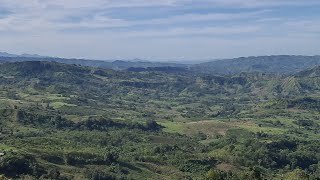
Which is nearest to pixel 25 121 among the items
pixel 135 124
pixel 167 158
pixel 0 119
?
pixel 0 119

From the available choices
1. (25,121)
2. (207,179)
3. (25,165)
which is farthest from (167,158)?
(25,121)

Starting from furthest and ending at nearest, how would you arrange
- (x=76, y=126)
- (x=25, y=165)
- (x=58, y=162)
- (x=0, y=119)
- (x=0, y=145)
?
1. (x=76, y=126)
2. (x=0, y=119)
3. (x=0, y=145)
4. (x=58, y=162)
5. (x=25, y=165)

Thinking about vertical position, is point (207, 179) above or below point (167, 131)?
above

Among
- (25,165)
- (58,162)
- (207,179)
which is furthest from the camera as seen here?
(58,162)

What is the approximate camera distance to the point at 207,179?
75.6 m

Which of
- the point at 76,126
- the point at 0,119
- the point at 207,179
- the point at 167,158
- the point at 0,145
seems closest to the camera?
the point at 207,179

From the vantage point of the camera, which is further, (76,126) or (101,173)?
(76,126)

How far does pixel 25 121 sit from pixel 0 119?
904 centimetres

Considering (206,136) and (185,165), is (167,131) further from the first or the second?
(185,165)

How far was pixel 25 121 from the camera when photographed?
584 feet

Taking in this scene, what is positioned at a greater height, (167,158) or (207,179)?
(207,179)

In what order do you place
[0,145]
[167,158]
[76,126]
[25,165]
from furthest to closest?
[76,126] → [167,158] → [0,145] → [25,165]

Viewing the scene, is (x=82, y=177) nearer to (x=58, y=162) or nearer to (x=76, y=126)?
(x=58, y=162)

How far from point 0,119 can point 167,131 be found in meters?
65.9
